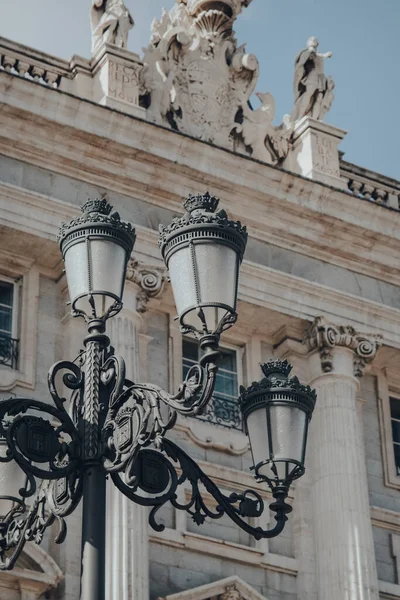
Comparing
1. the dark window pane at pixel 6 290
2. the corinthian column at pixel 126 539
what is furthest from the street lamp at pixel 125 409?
the dark window pane at pixel 6 290

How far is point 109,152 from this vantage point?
58.7 feet

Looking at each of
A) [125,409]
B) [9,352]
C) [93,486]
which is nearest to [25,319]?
[9,352]

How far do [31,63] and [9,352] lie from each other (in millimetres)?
3545

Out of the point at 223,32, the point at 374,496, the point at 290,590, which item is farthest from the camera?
the point at 223,32

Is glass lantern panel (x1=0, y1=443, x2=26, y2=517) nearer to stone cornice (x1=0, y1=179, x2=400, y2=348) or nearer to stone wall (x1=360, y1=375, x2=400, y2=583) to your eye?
stone cornice (x1=0, y1=179, x2=400, y2=348)

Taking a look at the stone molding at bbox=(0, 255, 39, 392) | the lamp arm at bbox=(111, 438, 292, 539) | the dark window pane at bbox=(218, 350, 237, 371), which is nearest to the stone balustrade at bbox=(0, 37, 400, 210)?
the stone molding at bbox=(0, 255, 39, 392)

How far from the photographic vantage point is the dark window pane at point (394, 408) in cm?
1992

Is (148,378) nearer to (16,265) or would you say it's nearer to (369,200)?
(16,265)

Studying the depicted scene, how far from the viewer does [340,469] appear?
17.9m

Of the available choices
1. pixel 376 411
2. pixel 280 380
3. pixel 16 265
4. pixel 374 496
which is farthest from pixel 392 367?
pixel 280 380

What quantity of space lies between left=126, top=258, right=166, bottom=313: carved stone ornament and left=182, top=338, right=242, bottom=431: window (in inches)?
38.4

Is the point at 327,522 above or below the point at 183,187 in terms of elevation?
below

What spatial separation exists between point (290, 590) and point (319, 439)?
1841 millimetres

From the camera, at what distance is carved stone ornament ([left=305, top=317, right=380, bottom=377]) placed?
18.7 m
